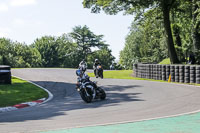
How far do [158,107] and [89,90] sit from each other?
337 cm

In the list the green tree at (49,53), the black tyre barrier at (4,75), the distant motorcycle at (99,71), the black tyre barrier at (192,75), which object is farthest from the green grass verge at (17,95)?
the green tree at (49,53)

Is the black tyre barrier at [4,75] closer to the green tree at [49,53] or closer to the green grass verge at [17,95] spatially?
the green grass verge at [17,95]

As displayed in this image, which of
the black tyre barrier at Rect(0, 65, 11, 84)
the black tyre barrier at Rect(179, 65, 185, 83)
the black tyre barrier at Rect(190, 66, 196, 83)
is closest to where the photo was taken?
the black tyre barrier at Rect(0, 65, 11, 84)

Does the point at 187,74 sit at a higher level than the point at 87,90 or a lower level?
higher

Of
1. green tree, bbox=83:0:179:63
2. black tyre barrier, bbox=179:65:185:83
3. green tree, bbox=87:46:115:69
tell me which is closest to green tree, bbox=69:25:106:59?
green tree, bbox=87:46:115:69

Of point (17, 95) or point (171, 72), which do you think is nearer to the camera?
point (17, 95)

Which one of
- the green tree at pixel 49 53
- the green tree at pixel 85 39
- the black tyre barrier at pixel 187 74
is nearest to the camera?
the black tyre barrier at pixel 187 74

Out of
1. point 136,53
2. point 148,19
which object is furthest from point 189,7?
point 136,53

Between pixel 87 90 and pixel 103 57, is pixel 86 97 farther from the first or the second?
pixel 103 57

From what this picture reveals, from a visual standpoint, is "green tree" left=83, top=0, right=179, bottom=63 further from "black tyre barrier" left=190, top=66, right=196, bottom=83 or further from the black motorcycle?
the black motorcycle

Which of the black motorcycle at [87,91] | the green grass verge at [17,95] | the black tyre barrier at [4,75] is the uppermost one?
the black tyre barrier at [4,75]

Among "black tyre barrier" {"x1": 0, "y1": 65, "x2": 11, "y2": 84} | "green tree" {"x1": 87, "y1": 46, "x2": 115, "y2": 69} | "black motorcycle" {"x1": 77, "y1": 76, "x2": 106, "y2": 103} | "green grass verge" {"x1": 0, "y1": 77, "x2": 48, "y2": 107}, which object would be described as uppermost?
"green tree" {"x1": 87, "y1": 46, "x2": 115, "y2": 69}

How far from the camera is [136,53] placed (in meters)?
85.0

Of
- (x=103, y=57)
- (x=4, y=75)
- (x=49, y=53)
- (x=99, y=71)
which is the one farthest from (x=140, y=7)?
(x=103, y=57)
